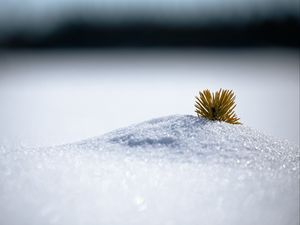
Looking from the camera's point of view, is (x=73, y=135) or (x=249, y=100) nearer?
(x=73, y=135)

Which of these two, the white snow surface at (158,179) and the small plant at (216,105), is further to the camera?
the small plant at (216,105)

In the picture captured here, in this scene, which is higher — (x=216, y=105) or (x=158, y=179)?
(x=216, y=105)

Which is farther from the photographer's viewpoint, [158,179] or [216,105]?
[216,105]

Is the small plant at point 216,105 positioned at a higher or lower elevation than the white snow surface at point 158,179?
higher

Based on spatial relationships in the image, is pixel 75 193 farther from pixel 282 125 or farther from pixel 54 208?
pixel 282 125

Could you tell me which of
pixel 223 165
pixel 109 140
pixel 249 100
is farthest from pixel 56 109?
pixel 223 165
